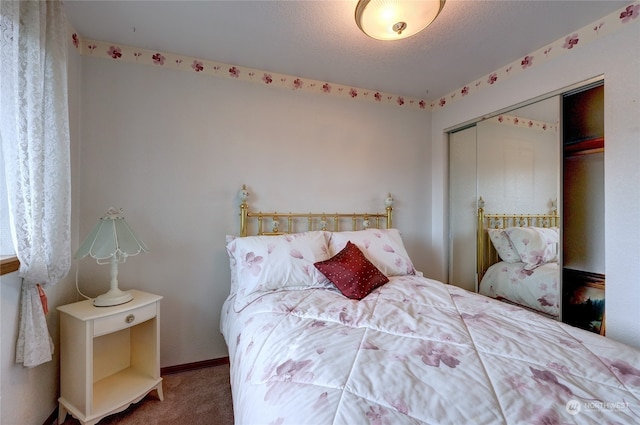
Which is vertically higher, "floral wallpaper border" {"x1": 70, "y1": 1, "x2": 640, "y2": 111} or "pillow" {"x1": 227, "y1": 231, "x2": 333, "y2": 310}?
"floral wallpaper border" {"x1": 70, "y1": 1, "x2": 640, "y2": 111}

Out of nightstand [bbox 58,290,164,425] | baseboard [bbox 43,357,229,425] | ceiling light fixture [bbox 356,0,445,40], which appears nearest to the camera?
ceiling light fixture [bbox 356,0,445,40]

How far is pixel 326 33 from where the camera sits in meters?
1.77

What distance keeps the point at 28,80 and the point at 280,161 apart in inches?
58.5

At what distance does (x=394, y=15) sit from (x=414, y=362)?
153cm

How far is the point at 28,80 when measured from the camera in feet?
3.83

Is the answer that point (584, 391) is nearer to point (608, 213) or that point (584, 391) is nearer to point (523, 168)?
point (608, 213)

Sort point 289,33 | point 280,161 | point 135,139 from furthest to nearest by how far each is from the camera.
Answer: point 280,161
point 135,139
point 289,33

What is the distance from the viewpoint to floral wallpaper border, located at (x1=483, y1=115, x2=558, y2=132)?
1.92 metres

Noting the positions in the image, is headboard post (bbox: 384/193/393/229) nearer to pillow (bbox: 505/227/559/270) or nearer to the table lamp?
pillow (bbox: 505/227/559/270)

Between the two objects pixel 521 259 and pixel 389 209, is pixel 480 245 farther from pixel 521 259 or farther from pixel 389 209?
pixel 389 209

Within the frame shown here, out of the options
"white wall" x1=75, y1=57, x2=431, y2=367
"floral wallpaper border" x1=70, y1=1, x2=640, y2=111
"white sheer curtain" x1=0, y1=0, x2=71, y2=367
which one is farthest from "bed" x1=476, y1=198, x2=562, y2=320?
"white sheer curtain" x1=0, y1=0, x2=71, y2=367

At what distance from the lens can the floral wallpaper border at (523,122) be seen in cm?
192

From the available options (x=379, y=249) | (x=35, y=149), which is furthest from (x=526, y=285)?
(x=35, y=149)

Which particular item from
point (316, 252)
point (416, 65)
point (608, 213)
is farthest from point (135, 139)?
point (608, 213)
